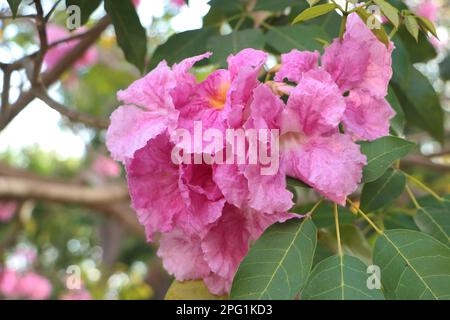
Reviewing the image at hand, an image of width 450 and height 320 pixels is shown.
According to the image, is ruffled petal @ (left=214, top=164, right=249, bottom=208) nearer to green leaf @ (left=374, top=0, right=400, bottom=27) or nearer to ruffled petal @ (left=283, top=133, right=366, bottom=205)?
ruffled petal @ (left=283, top=133, right=366, bottom=205)

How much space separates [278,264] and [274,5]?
1.88 feet

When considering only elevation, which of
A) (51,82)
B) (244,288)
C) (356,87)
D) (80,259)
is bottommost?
(80,259)

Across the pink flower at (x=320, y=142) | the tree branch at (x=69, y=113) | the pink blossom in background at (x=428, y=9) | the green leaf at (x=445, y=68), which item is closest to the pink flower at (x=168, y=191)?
the pink flower at (x=320, y=142)

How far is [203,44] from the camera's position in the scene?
1137 millimetres

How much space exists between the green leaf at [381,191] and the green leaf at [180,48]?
1.25ft

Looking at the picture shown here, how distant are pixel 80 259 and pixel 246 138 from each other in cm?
496

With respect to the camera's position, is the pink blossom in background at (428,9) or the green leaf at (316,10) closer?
the green leaf at (316,10)

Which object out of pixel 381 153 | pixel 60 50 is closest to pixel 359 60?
pixel 381 153

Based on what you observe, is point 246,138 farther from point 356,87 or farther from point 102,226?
point 102,226

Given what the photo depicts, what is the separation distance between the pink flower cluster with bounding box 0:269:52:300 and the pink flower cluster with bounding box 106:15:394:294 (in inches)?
116

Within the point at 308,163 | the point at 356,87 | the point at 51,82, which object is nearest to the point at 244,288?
the point at 308,163

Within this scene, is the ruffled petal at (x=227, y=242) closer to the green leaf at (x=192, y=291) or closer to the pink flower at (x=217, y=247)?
the pink flower at (x=217, y=247)

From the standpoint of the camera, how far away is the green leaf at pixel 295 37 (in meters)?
1.01

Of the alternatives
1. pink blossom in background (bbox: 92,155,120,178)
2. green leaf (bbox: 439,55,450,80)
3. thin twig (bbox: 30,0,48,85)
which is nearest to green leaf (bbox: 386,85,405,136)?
thin twig (bbox: 30,0,48,85)
